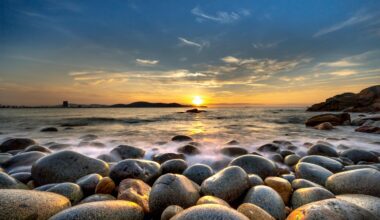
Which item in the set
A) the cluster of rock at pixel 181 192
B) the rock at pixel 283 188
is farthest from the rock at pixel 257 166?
the rock at pixel 283 188

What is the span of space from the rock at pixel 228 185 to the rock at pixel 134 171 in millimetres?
1231

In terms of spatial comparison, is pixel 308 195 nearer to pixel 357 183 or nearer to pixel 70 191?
pixel 357 183

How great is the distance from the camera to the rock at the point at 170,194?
2.52 metres

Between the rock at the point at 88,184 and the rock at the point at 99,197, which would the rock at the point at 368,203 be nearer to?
the rock at the point at 99,197

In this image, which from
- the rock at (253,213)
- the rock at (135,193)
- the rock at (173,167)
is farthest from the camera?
the rock at (173,167)

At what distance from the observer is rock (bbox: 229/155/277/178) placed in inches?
158

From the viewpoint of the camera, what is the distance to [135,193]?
111 inches

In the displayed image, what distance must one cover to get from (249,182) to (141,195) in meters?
1.50

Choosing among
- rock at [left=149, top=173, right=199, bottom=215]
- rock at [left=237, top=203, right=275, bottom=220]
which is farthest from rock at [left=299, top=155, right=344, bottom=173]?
rock at [left=149, top=173, right=199, bottom=215]

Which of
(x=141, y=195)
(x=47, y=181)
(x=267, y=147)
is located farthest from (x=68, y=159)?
(x=267, y=147)

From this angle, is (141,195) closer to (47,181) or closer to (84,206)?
(84,206)

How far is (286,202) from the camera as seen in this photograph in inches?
117

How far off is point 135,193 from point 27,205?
1125mm

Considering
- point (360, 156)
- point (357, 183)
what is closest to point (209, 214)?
point (357, 183)
